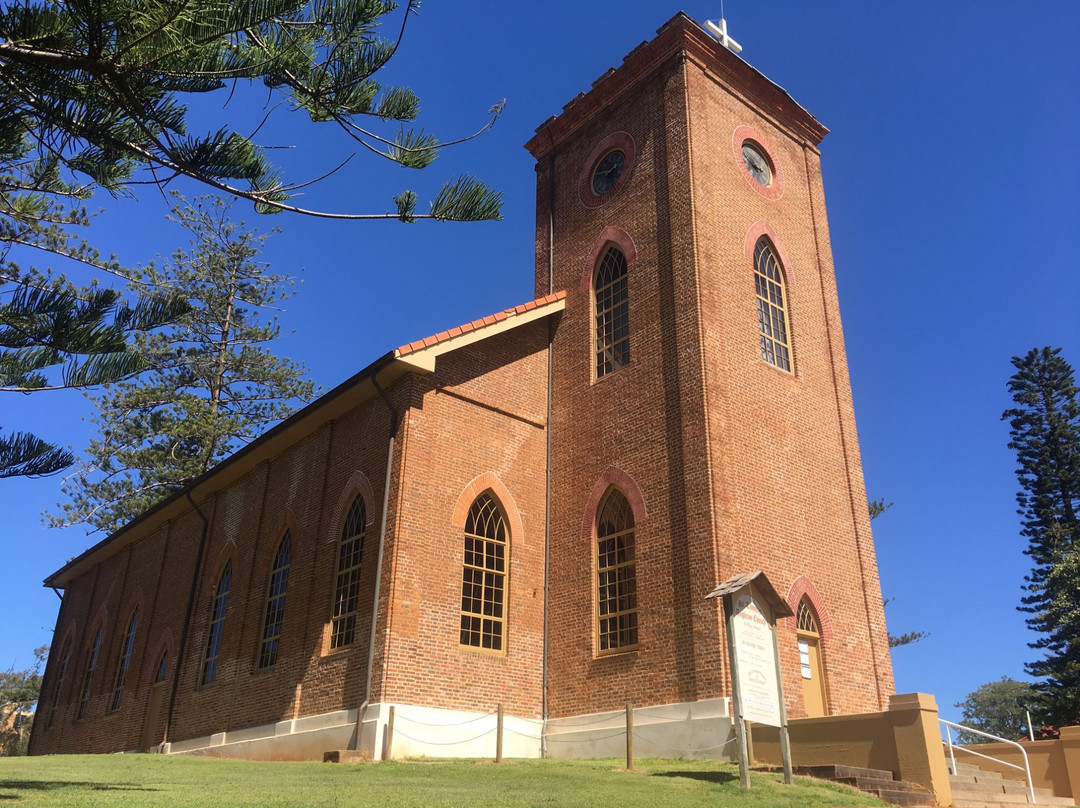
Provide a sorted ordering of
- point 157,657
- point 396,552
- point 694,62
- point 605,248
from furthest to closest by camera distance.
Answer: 1. point 157,657
2. point 605,248
3. point 694,62
4. point 396,552

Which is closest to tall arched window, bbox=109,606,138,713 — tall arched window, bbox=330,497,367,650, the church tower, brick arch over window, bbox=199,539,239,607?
brick arch over window, bbox=199,539,239,607

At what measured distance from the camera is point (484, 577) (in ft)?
52.1

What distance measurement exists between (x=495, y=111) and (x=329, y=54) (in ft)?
4.45

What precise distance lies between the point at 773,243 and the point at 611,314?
3.71 m

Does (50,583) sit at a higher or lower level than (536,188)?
lower

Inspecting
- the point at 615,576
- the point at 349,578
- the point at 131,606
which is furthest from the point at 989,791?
the point at 131,606

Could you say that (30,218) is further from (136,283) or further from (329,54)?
(136,283)

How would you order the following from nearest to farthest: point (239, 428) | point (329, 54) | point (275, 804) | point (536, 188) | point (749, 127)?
point (329, 54), point (275, 804), point (749, 127), point (536, 188), point (239, 428)

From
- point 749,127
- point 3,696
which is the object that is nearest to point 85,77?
point 749,127

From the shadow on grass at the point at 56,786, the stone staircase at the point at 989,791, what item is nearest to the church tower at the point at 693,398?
the stone staircase at the point at 989,791

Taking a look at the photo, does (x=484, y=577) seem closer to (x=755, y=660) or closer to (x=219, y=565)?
(x=755, y=660)

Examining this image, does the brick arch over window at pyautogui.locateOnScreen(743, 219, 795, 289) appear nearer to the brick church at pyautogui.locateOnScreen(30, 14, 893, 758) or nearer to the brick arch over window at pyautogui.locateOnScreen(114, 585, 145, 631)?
the brick church at pyautogui.locateOnScreen(30, 14, 893, 758)

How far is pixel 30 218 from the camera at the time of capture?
9523 mm

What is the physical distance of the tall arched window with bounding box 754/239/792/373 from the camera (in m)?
17.5
